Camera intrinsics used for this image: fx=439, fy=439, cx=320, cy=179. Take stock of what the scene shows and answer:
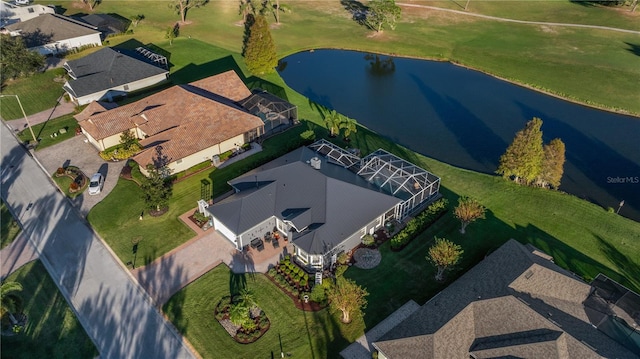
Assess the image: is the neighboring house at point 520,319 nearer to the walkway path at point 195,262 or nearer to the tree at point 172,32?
the walkway path at point 195,262

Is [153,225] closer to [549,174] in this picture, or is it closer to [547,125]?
[549,174]

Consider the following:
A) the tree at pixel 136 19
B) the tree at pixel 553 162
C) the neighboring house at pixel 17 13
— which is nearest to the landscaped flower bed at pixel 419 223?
the tree at pixel 553 162

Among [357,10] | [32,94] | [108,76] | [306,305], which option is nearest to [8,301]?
[306,305]

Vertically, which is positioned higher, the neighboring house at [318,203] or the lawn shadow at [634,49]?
the lawn shadow at [634,49]

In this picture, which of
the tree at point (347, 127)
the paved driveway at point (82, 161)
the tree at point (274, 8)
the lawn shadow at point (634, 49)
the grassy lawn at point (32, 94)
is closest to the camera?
the paved driveway at point (82, 161)

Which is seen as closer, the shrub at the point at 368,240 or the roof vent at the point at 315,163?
the shrub at the point at 368,240

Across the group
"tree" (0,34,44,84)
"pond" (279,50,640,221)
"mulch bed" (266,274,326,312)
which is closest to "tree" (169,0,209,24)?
"pond" (279,50,640,221)
